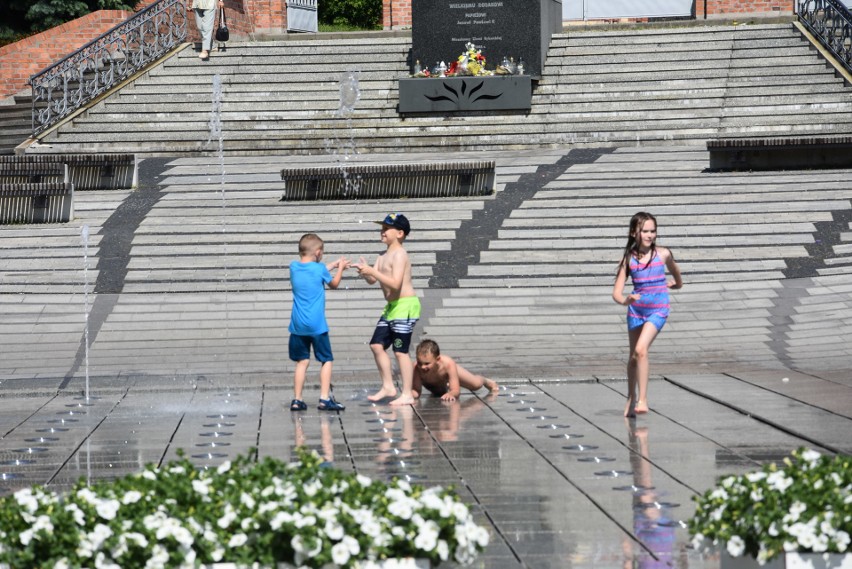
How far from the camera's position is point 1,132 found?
2553cm

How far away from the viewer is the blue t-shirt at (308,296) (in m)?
9.81

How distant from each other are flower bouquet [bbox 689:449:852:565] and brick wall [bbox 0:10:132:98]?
83.0ft

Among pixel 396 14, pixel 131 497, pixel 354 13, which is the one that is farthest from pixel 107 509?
pixel 354 13

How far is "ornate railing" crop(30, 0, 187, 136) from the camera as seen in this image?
25.3 meters

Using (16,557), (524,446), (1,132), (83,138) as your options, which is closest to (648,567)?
(16,557)

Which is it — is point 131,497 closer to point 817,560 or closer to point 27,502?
point 27,502

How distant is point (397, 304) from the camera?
10.2 metres

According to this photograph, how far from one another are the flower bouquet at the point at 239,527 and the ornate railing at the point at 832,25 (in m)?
21.2

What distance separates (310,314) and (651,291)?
95.8 inches

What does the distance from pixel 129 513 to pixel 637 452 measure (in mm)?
4275

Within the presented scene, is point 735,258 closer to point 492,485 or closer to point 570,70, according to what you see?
point 492,485

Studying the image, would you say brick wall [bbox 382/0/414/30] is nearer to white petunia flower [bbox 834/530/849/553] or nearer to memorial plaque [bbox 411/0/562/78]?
memorial plaque [bbox 411/0/562/78]

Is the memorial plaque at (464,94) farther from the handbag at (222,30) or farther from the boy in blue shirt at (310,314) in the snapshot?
the boy in blue shirt at (310,314)

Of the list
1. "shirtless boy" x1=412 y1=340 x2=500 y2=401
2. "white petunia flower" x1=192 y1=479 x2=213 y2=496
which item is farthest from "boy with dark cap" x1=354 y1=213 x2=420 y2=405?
"white petunia flower" x1=192 y1=479 x2=213 y2=496
